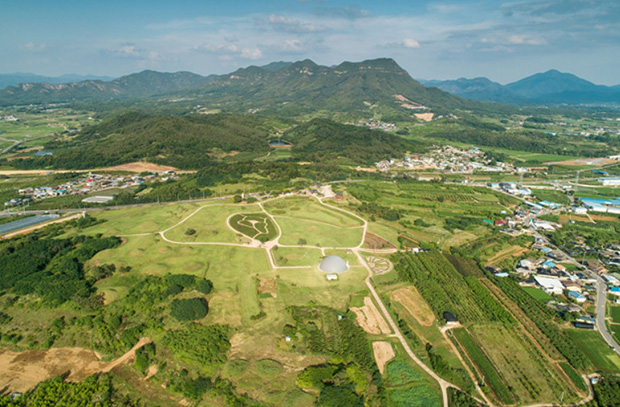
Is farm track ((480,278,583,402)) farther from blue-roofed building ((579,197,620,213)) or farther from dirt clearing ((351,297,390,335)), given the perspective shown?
blue-roofed building ((579,197,620,213))

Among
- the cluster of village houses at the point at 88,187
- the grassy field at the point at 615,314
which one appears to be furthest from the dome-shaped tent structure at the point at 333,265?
the cluster of village houses at the point at 88,187

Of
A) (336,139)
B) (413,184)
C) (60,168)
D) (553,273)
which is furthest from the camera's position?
(336,139)

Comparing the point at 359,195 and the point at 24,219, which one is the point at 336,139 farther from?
the point at 24,219

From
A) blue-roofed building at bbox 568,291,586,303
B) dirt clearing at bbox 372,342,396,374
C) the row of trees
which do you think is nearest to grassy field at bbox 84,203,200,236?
dirt clearing at bbox 372,342,396,374

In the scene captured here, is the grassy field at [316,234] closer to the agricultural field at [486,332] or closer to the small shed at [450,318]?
the agricultural field at [486,332]

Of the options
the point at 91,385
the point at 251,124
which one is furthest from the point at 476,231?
the point at 251,124

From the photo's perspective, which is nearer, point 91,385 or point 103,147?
point 91,385

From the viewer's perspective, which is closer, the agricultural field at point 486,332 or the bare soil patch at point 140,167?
the agricultural field at point 486,332

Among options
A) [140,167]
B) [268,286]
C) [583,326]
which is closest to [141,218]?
[268,286]
